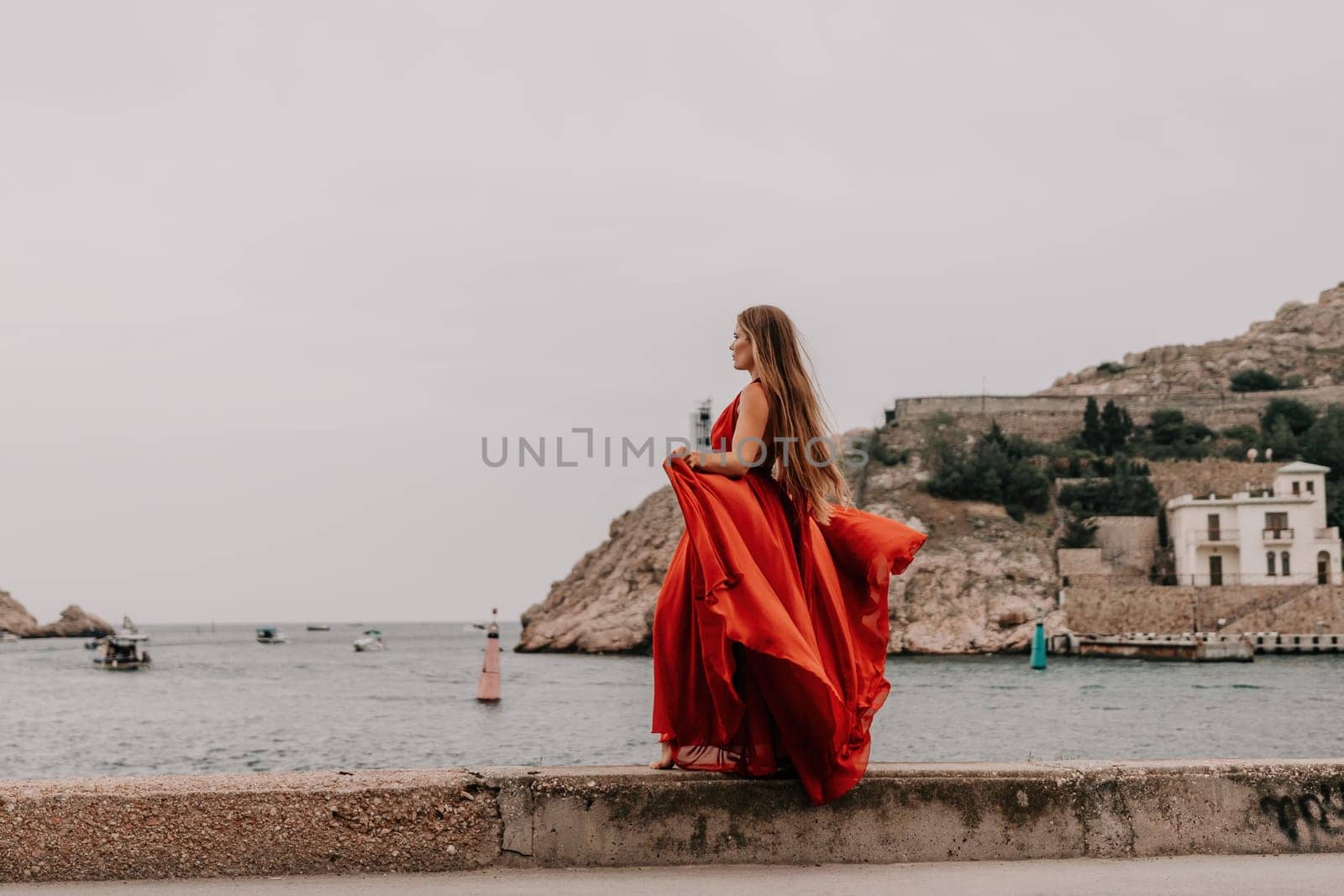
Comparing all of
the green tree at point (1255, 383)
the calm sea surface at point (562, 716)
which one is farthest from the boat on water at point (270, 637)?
→ the green tree at point (1255, 383)

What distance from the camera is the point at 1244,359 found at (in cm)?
11875

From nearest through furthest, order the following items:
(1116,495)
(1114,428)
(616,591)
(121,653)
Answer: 1. (121,653)
2. (1116,495)
3. (616,591)
4. (1114,428)

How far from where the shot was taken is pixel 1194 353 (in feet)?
418

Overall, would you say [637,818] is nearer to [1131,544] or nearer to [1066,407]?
[1131,544]

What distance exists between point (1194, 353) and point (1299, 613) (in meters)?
64.8

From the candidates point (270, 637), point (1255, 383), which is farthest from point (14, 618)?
point (1255, 383)

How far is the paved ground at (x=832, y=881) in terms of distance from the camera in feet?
13.9

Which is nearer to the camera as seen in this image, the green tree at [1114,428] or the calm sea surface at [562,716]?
the calm sea surface at [562,716]

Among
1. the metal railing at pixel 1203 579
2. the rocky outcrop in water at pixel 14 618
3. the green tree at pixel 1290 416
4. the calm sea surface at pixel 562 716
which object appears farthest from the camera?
the rocky outcrop in water at pixel 14 618

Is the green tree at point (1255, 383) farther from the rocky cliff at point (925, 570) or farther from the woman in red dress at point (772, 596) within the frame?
the woman in red dress at point (772, 596)

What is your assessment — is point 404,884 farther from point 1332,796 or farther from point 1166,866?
point 1332,796

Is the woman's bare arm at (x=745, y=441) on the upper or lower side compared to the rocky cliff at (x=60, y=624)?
upper

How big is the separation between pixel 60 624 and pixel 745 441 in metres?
187

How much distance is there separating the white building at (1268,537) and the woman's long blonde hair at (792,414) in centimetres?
7241
